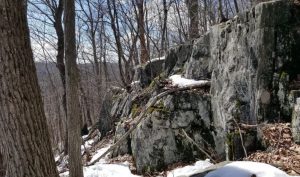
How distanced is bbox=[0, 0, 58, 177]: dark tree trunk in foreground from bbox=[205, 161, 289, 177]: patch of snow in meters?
2.01

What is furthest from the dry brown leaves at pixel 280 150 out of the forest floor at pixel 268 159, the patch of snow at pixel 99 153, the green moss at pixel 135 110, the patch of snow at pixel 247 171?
the patch of snow at pixel 99 153

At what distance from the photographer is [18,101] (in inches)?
155

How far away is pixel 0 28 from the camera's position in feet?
12.7

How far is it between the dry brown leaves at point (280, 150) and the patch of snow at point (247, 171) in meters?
0.80

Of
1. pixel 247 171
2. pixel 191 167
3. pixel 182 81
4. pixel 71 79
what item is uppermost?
pixel 71 79

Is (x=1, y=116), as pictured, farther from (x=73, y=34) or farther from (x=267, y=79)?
(x=267, y=79)

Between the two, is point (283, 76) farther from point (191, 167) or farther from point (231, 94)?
point (191, 167)

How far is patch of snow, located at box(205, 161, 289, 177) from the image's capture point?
3797 millimetres

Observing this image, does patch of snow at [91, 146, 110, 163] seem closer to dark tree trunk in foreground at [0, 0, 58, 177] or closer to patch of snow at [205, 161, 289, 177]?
dark tree trunk in foreground at [0, 0, 58, 177]

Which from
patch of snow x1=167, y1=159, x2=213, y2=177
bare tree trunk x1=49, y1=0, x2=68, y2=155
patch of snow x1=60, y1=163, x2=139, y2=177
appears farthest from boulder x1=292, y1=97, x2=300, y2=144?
bare tree trunk x1=49, y1=0, x2=68, y2=155

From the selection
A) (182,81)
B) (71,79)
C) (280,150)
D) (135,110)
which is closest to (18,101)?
(71,79)

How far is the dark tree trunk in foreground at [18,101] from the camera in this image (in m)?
3.90

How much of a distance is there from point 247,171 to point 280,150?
177cm

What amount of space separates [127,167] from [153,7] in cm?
1154
